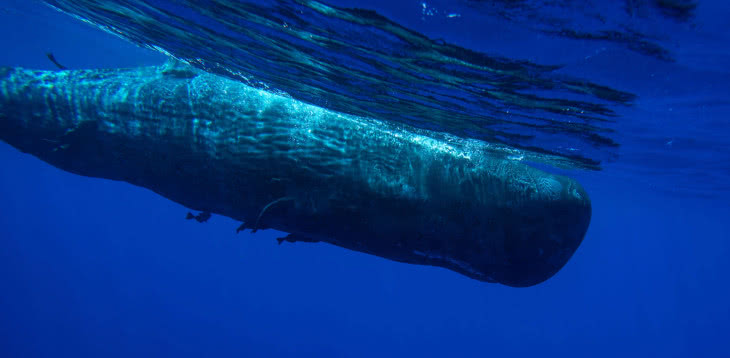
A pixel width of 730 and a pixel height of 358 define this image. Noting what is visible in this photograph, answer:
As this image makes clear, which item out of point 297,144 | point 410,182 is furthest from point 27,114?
point 410,182

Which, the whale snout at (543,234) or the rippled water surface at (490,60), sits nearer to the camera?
the whale snout at (543,234)

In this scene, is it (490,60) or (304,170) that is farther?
(490,60)

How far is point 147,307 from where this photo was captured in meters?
77.2

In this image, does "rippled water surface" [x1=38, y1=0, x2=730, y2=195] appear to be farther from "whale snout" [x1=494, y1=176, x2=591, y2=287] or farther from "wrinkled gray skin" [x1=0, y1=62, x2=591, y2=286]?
"whale snout" [x1=494, y1=176, x2=591, y2=287]

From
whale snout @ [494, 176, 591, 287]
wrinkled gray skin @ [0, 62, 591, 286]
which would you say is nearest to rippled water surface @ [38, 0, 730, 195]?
wrinkled gray skin @ [0, 62, 591, 286]

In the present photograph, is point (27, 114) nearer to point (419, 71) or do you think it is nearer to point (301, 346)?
point (419, 71)

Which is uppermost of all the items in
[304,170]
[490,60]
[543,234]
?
[490,60]

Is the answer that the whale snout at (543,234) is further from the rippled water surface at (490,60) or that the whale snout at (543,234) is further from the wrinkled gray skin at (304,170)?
the rippled water surface at (490,60)

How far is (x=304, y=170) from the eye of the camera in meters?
3.61

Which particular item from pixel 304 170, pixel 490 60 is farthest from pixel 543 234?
pixel 490 60

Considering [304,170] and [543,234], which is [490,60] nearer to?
[543,234]

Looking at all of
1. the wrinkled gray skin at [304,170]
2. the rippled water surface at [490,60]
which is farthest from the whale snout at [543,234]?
the rippled water surface at [490,60]

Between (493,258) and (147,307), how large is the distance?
8948cm

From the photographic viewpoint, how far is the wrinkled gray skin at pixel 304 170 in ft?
11.3
